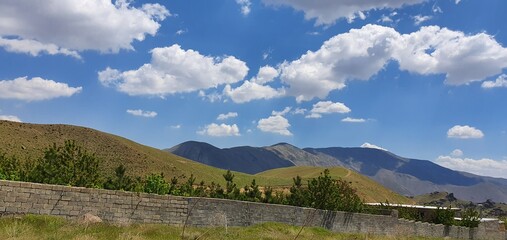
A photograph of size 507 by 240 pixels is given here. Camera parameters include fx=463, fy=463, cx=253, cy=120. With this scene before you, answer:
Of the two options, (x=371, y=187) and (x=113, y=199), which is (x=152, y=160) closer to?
(x=371, y=187)

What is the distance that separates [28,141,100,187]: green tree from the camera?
24078mm

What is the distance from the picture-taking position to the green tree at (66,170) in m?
24.1

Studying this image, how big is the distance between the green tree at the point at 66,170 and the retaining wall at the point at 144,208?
4259 mm

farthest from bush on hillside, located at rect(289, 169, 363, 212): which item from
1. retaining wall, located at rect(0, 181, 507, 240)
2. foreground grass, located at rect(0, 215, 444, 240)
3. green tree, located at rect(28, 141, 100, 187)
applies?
green tree, located at rect(28, 141, 100, 187)

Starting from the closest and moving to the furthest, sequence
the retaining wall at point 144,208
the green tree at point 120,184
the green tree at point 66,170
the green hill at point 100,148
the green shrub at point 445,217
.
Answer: the retaining wall at point 144,208
the green tree at point 66,170
the green tree at point 120,184
the green shrub at point 445,217
the green hill at point 100,148

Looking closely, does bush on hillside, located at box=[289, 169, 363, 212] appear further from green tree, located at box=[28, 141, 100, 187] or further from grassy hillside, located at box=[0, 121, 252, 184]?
grassy hillside, located at box=[0, 121, 252, 184]

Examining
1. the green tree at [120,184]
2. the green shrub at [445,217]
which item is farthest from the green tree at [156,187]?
the green shrub at [445,217]

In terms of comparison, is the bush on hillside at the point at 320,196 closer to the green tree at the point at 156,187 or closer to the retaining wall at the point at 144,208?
the retaining wall at the point at 144,208

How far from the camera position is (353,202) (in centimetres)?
4225

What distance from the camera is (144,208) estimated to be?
878 inches

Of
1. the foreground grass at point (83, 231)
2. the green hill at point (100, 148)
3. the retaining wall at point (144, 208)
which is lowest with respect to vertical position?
the foreground grass at point (83, 231)

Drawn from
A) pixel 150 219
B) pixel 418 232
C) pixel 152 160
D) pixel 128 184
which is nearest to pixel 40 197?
pixel 150 219

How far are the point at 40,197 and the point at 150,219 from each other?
5.30 m

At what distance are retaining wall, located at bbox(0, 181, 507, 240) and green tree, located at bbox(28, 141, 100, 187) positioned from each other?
14.0ft
